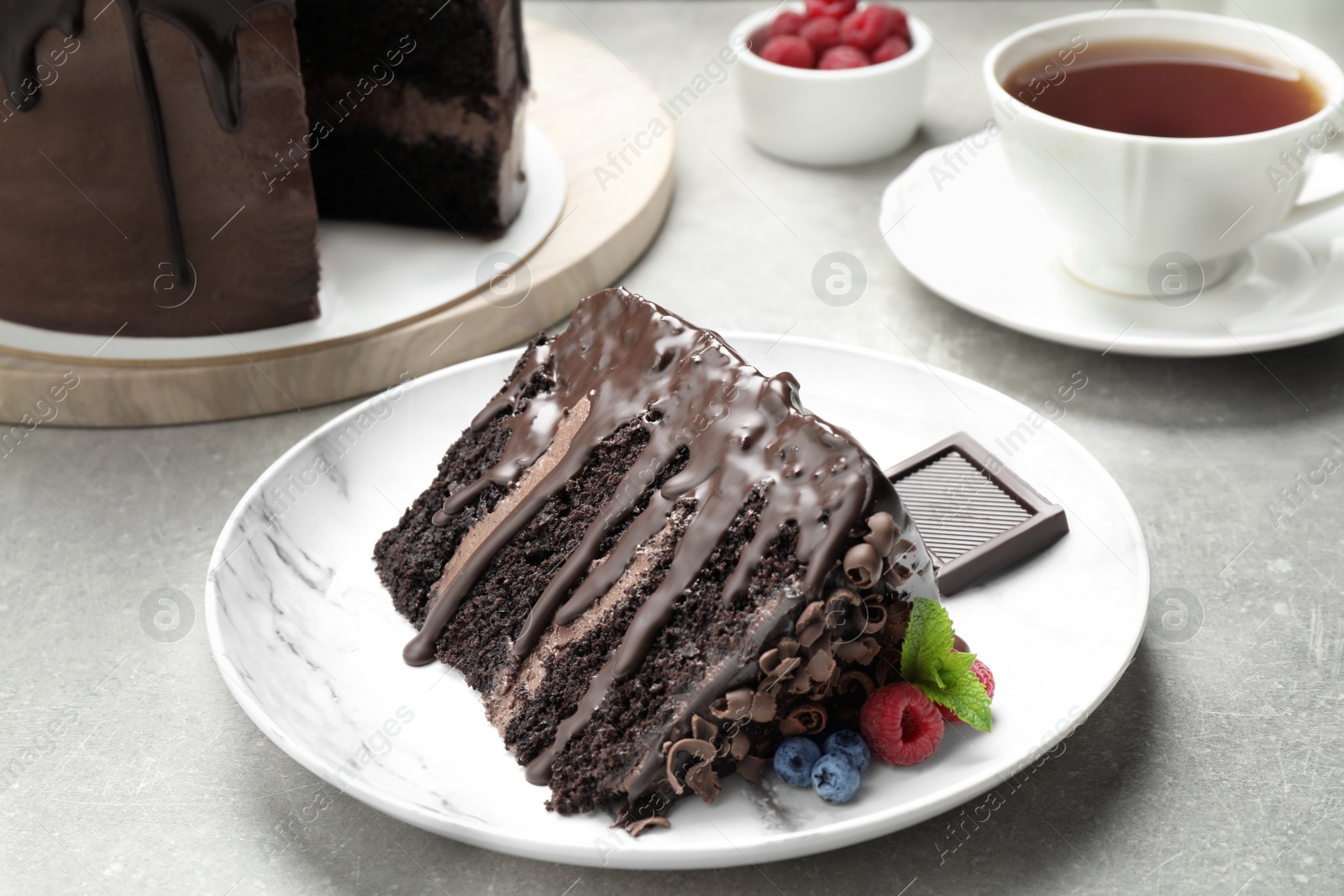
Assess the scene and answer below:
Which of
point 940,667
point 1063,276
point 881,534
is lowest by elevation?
point 1063,276

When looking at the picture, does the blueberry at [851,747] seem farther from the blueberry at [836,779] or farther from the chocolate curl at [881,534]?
the chocolate curl at [881,534]

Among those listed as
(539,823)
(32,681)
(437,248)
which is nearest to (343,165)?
(437,248)

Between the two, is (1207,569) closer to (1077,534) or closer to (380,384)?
(1077,534)

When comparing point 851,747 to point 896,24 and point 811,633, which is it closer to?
point 811,633

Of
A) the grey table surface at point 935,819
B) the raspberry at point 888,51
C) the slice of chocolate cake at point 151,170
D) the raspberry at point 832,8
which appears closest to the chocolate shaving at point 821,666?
the grey table surface at point 935,819

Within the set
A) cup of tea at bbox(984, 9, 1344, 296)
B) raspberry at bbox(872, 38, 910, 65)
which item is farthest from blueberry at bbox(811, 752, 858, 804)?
raspberry at bbox(872, 38, 910, 65)

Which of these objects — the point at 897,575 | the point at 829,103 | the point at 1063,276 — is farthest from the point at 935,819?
the point at 829,103
